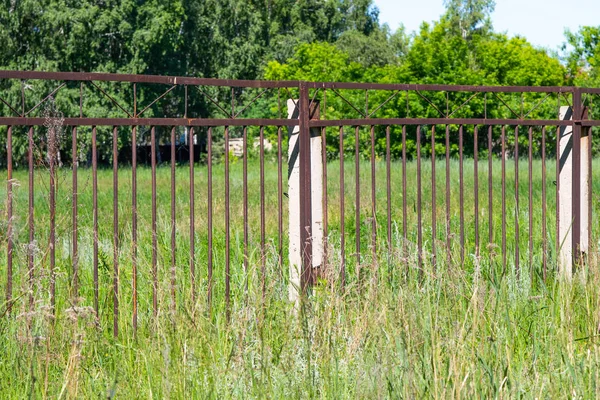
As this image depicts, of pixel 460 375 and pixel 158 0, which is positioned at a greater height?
pixel 158 0

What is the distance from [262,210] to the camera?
543cm

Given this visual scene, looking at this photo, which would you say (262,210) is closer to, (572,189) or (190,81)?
(190,81)

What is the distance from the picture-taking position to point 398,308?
397cm

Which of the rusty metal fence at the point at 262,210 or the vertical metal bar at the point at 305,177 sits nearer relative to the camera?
the rusty metal fence at the point at 262,210

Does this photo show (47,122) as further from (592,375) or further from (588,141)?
(588,141)

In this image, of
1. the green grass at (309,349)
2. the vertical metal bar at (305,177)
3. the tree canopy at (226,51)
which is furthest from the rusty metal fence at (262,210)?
the tree canopy at (226,51)

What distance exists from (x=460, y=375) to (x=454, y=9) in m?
54.8

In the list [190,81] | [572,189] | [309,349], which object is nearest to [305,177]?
[190,81]

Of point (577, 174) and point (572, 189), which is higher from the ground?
point (577, 174)

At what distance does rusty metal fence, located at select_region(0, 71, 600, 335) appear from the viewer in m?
4.58

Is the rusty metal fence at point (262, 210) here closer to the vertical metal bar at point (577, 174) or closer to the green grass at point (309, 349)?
the vertical metal bar at point (577, 174)

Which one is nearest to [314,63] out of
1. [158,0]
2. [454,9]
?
[158,0]

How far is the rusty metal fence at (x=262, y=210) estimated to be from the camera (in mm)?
4582

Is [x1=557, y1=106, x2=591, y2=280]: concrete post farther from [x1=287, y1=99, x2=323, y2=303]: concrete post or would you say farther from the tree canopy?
the tree canopy
